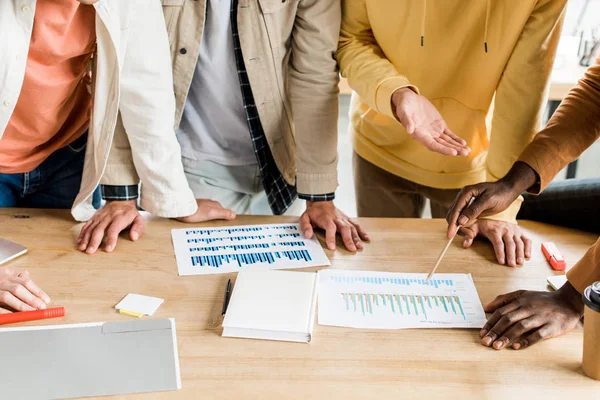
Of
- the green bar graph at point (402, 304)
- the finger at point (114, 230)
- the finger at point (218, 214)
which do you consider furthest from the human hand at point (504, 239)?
the finger at point (114, 230)

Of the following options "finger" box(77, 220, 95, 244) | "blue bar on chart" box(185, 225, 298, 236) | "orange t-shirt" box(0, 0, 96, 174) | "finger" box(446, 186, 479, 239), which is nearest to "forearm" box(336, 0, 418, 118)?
"finger" box(446, 186, 479, 239)

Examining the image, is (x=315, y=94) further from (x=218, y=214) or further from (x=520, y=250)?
(x=520, y=250)

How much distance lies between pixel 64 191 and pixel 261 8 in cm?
69

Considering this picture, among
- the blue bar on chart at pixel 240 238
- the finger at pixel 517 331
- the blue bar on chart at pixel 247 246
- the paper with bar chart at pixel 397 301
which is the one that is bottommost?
the blue bar on chart at pixel 240 238

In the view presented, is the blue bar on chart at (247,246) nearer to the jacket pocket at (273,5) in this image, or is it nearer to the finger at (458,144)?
the finger at (458,144)

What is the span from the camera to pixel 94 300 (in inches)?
45.6

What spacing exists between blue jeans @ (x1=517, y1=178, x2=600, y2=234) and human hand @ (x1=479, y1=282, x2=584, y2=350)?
0.41 meters

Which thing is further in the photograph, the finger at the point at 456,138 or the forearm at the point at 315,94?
the forearm at the point at 315,94

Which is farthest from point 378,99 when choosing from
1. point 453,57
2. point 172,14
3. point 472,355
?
point 472,355

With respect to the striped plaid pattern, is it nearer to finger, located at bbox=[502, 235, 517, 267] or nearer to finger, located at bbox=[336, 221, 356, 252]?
finger, located at bbox=[336, 221, 356, 252]

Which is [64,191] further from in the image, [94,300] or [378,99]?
[378,99]

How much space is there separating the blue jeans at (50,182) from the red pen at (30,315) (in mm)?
546

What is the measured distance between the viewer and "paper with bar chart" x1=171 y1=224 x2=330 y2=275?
1.29 metres

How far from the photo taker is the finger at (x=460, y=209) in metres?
1.30
